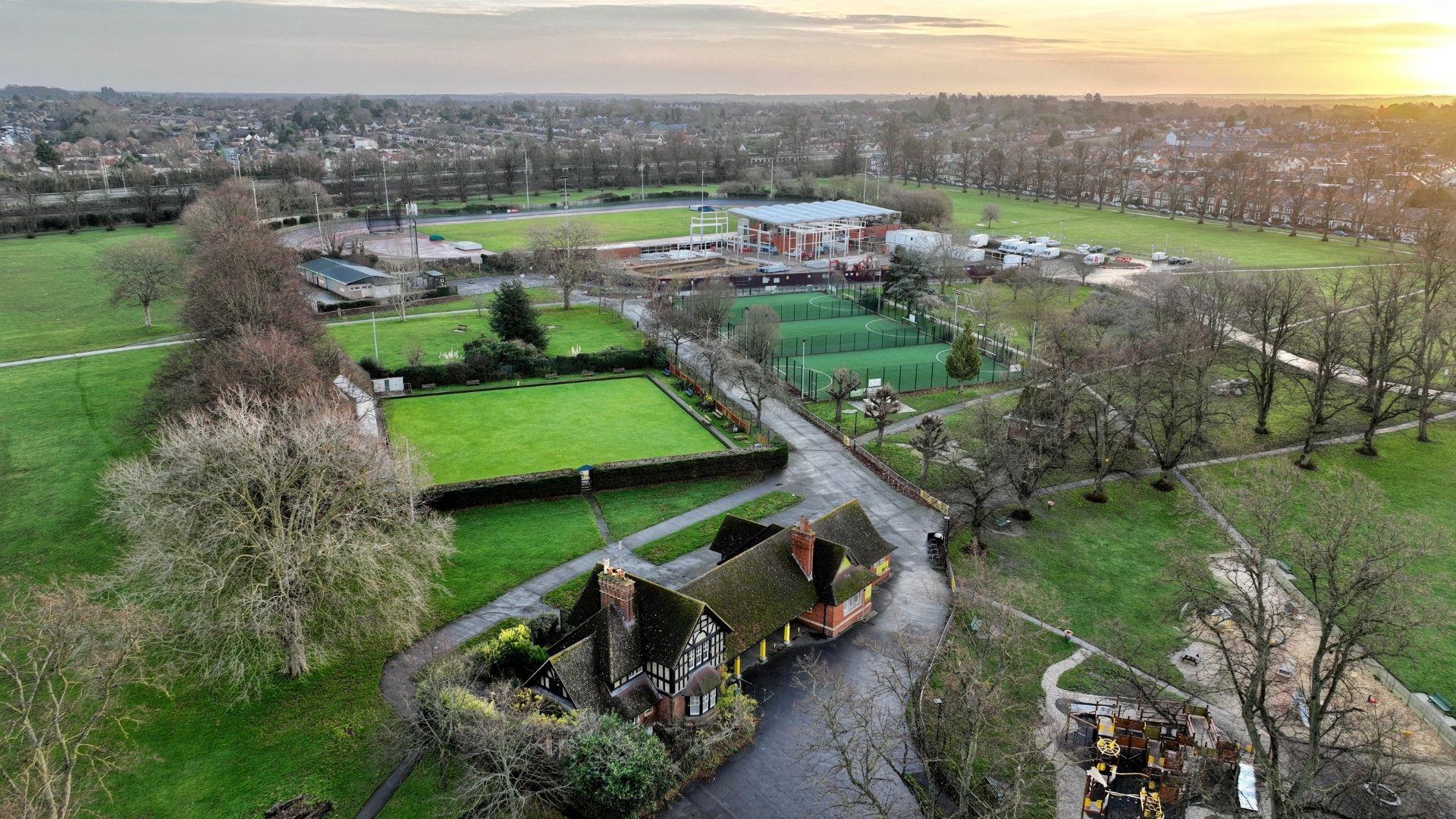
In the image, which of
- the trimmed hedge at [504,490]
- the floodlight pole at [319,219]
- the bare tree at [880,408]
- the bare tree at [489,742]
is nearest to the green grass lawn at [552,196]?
the floodlight pole at [319,219]

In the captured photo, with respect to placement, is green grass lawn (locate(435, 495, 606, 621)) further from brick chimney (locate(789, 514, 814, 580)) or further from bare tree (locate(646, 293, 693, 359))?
bare tree (locate(646, 293, 693, 359))

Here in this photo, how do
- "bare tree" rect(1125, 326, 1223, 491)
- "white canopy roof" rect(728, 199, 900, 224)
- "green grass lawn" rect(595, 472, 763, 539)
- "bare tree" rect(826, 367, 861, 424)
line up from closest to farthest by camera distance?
"green grass lawn" rect(595, 472, 763, 539) → "bare tree" rect(1125, 326, 1223, 491) → "bare tree" rect(826, 367, 861, 424) → "white canopy roof" rect(728, 199, 900, 224)

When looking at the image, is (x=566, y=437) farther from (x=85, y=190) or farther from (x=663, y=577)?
(x=85, y=190)

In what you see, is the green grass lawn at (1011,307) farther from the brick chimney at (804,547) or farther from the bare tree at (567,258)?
the brick chimney at (804,547)

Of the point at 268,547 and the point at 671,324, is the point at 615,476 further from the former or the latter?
the point at 671,324

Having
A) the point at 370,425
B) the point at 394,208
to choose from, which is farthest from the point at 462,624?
the point at 394,208

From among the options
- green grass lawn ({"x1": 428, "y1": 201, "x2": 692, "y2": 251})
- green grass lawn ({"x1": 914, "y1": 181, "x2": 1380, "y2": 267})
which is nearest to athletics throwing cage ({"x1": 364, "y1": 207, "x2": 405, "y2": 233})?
green grass lawn ({"x1": 428, "y1": 201, "x2": 692, "y2": 251})

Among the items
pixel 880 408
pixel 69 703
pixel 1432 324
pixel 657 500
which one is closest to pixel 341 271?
pixel 657 500
